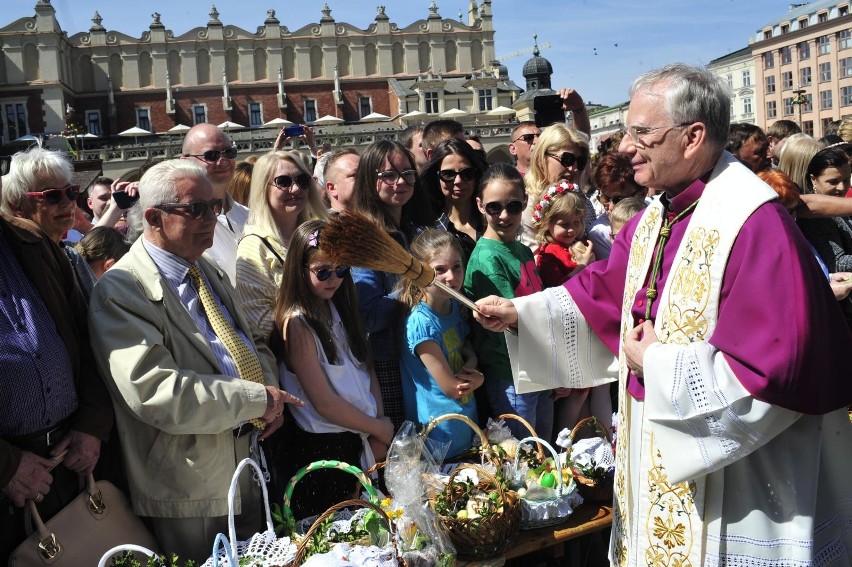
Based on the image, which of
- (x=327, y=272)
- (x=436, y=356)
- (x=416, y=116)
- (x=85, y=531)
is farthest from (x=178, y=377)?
(x=416, y=116)

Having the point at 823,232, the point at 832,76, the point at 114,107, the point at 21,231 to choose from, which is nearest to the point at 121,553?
the point at 21,231

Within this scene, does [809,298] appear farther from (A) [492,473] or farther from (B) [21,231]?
(B) [21,231]

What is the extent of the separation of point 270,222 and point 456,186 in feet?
4.99

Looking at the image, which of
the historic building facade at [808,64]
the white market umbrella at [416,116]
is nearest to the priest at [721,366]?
the white market umbrella at [416,116]

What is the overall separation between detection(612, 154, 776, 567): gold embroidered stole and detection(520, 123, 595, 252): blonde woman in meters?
Result: 2.68

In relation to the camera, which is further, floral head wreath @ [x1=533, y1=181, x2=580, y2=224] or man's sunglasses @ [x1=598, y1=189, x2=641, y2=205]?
man's sunglasses @ [x1=598, y1=189, x2=641, y2=205]

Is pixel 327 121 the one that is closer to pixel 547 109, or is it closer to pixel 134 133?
pixel 134 133

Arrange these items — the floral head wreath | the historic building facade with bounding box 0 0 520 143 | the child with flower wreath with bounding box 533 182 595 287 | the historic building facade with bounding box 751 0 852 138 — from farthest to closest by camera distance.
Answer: the historic building facade with bounding box 751 0 852 138 < the historic building facade with bounding box 0 0 520 143 < the floral head wreath < the child with flower wreath with bounding box 533 182 595 287

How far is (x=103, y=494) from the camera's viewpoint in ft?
11.1

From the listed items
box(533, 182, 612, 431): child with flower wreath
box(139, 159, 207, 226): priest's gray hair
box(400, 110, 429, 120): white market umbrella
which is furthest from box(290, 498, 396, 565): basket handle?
box(400, 110, 429, 120): white market umbrella

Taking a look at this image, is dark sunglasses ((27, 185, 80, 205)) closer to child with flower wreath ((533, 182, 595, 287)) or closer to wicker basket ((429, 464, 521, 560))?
wicker basket ((429, 464, 521, 560))

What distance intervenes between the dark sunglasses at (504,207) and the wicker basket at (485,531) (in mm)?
1856

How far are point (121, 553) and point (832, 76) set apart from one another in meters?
72.2

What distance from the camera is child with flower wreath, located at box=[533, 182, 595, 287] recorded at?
17.6 ft
